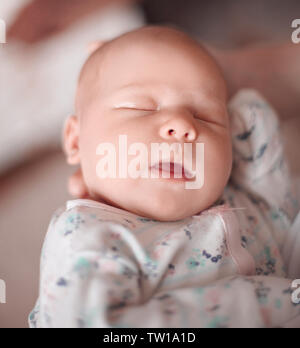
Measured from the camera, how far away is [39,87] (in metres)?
1.42

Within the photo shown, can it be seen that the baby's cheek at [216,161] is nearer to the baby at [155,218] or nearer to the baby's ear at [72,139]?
the baby at [155,218]

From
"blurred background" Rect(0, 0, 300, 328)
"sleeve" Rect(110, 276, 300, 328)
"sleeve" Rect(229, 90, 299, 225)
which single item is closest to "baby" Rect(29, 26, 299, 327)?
"sleeve" Rect(110, 276, 300, 328)

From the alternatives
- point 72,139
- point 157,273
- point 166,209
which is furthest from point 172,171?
point 72,139

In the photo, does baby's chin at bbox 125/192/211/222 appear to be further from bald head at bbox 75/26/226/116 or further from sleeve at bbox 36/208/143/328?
bald head at bbox 75/26/226/116

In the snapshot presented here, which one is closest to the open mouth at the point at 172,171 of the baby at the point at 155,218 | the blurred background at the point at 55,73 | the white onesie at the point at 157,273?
the baby at the point at 155,218

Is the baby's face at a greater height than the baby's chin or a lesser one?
greater

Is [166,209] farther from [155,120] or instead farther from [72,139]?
[72,139]

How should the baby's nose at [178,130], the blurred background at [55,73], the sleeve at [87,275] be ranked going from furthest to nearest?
the blurred background at [55,73], the baby's nose at [178,130], the sleeve at [87,275]

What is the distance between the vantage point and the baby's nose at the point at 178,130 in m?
0.81

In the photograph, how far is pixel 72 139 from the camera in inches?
41.1

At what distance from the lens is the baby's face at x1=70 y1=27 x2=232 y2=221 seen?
0.83 m

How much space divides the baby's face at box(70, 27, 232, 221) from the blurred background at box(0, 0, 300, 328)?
445mm

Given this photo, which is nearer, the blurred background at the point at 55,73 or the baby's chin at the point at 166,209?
the baby's chin at the point at 166,209
